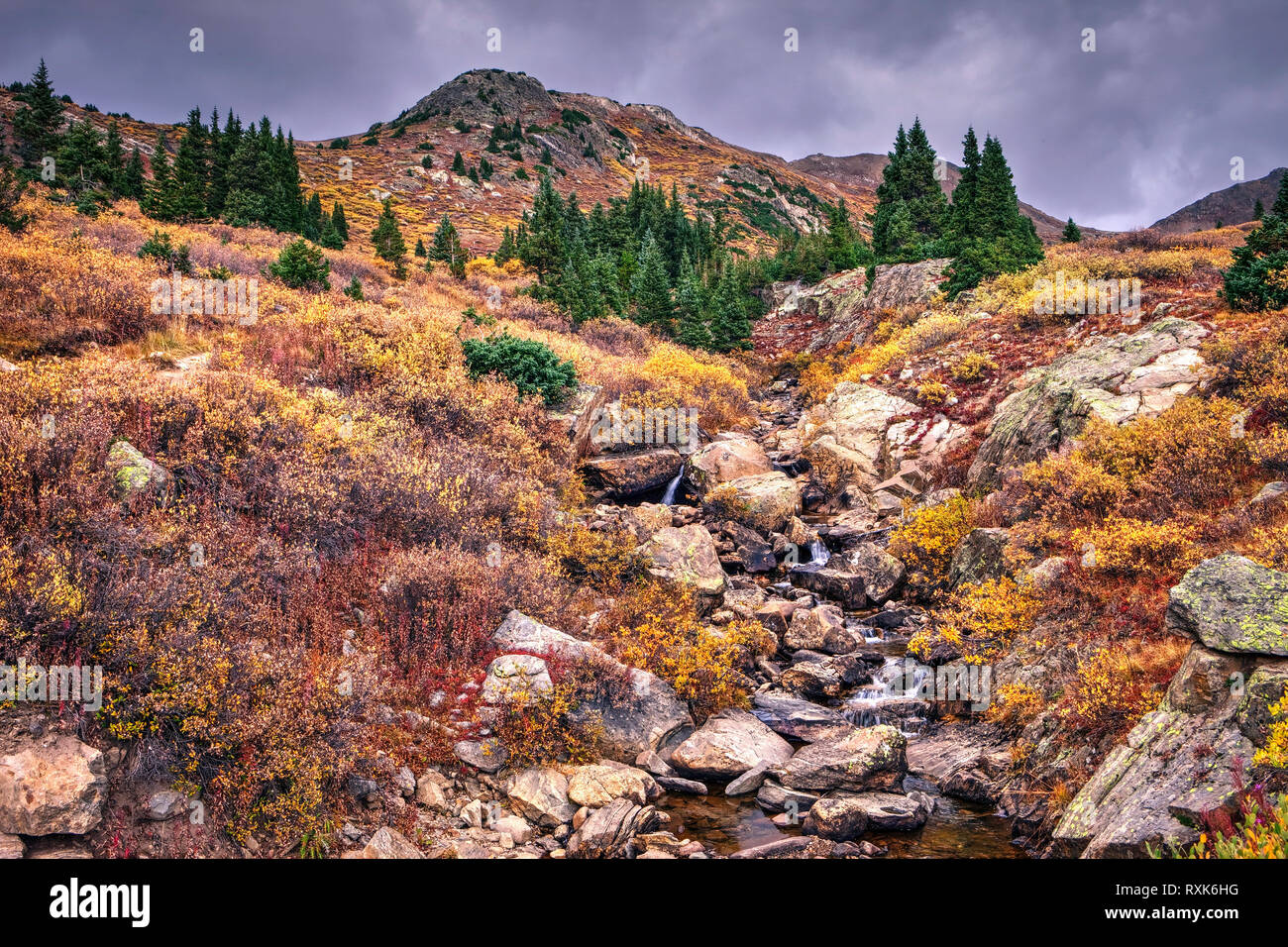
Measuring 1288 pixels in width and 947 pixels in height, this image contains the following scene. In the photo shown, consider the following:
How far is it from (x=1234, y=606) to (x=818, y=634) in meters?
7.49

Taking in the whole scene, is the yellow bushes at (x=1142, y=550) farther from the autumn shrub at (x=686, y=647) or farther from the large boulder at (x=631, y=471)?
the large boulder at (x=631, y=471)

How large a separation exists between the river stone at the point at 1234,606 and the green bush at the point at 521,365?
653 inches

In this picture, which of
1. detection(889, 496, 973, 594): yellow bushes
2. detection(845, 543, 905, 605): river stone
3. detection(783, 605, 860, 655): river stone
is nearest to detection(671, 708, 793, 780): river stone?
detection(783, 605, 860, 655): river stone

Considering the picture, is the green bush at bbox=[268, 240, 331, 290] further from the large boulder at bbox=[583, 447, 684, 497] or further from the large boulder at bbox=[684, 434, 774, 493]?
the large boulder at bbox=[684, 434, 774, 493]

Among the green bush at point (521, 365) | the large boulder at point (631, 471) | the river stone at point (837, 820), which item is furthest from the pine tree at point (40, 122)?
the river stone at point (837, 820)

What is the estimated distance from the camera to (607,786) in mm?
8266

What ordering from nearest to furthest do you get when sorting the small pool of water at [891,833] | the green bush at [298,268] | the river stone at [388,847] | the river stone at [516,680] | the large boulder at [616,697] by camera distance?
the river stone at [388,847], the small pool of water at [891,833], the river stone at [516,680], the large boulder at [616,697], the green bush at [298,268]

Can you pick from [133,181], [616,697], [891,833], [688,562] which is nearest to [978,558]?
[688,562]

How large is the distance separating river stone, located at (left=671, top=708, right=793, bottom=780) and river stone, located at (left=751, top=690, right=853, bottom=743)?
0.38 metres

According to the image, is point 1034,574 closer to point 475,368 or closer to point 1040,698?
point 1040,698

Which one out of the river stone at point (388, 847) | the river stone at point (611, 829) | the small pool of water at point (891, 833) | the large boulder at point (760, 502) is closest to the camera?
the river stone at point (388, 847)

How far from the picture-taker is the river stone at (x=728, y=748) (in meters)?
9.17

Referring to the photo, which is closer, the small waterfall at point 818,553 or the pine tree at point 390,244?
the small waterfall at point 818,553

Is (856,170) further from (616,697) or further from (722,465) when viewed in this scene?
(616,697)
